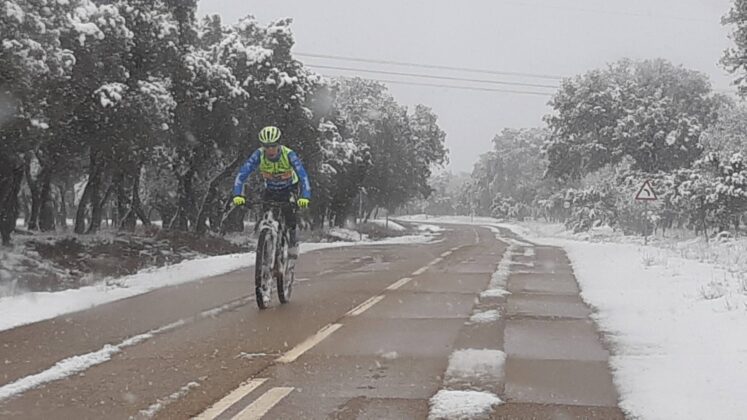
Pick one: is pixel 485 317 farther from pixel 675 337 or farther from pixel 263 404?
pixel 263 404

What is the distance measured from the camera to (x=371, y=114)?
55.5 meters

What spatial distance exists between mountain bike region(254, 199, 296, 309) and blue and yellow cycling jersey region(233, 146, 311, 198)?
25 cm

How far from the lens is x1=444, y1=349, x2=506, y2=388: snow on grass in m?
6.40

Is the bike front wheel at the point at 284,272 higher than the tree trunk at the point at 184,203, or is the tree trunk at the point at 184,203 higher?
the tree trunk at the point at 184,203

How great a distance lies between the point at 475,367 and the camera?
271 inches

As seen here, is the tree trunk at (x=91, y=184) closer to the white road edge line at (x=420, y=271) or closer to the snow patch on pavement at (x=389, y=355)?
the white road edge line at (x=420, y=271)

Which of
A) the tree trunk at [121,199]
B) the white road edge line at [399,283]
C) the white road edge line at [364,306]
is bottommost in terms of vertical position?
the white road edge line at [364,306]

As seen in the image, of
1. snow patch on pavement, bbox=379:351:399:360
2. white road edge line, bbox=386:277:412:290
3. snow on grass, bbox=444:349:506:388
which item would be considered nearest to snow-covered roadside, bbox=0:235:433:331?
white road edge line, bbox=386:277:412:290

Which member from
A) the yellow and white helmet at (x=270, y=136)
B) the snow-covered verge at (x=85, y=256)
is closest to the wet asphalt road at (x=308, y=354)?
the yellow and white helmet at (x=270, y=136)

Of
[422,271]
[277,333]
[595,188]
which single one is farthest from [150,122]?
[595,188]

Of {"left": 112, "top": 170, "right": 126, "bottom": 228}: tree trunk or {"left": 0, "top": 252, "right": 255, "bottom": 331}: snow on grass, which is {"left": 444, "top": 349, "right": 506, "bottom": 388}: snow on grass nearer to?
{"left": 0, "top": 252, "right": 255, "bottom": 331}: snow on grass

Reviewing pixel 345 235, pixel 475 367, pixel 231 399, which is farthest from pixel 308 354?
pixel 345 235

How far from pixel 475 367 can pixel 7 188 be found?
1674cm

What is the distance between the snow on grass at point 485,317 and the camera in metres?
9.37
